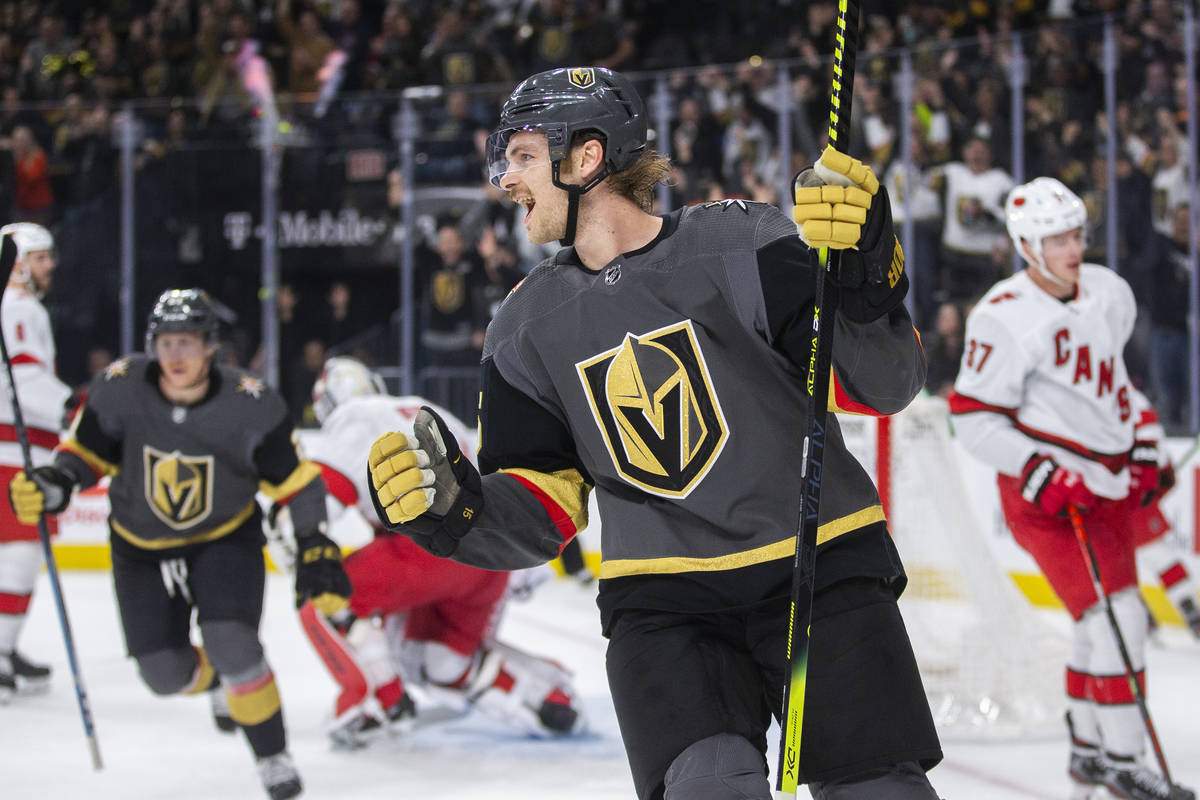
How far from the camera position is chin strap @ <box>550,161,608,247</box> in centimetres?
198

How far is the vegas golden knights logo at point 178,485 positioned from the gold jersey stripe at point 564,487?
6.08 feet

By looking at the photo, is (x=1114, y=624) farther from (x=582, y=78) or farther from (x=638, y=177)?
(x=582, y=78)

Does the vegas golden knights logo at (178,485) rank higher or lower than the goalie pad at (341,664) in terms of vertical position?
higher

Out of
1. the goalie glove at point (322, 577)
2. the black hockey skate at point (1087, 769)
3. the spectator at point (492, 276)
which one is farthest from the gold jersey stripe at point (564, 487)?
the spectator at point (492, 276)

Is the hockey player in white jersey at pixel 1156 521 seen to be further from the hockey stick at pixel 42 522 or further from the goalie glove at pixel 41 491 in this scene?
the hockey stick at pixel 42 522

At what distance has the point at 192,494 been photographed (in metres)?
3.69

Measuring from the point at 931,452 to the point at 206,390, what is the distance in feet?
7.36

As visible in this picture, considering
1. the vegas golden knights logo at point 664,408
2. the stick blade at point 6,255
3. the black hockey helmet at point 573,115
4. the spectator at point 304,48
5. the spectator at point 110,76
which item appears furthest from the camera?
the spectator at point 110,76

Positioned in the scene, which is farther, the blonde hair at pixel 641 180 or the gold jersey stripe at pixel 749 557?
the blonde hair at pixel 641 180

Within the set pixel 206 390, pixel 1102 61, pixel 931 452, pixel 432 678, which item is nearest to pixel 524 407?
pixel 206 390

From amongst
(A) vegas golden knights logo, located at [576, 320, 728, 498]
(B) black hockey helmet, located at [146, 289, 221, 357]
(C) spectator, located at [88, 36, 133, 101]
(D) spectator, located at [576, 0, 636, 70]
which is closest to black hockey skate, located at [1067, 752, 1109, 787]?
(A) vegas golden knights logo, located at [576, 320, 728, 498]

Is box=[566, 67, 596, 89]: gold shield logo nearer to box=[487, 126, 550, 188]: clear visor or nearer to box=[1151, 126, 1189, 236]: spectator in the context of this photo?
box=[487, 126, 550, 188]: clear visor

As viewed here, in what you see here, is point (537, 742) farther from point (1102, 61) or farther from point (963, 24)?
point (963, 24)

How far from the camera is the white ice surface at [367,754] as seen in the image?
12.3ft
